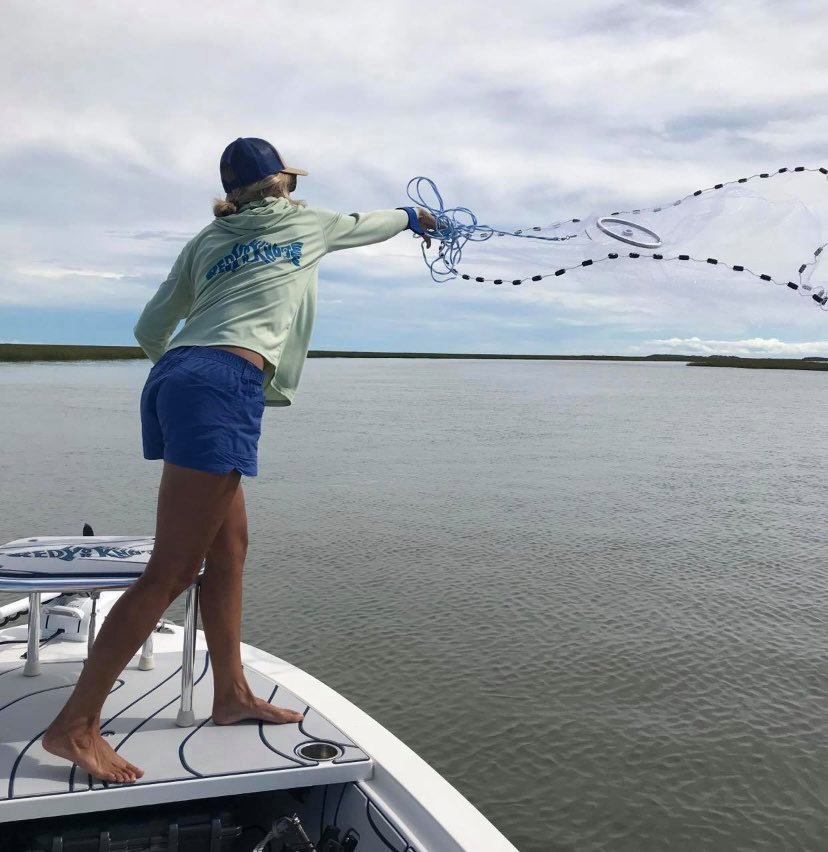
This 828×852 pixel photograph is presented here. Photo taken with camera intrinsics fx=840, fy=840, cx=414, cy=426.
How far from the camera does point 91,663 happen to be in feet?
9.20

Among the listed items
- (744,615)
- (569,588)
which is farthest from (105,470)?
(744,615)

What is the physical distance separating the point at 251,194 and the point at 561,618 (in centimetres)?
712

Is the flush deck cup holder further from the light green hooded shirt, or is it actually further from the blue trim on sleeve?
the blue trim on sleeve

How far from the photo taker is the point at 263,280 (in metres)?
2.91

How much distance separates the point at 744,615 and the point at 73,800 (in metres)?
8.46

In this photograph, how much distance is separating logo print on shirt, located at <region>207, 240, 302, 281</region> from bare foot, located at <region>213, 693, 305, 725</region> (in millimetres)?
1581

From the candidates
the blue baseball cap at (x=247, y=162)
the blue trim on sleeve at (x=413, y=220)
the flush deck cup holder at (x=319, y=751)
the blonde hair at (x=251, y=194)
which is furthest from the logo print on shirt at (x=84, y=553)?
the blue trim on sleeve at (x=413, y=220)

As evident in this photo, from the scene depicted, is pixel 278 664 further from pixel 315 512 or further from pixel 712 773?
pixel 315 512

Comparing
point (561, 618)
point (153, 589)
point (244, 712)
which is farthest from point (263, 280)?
point (561, 618)

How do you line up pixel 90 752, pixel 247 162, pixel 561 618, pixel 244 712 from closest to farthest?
pixel 90 752
pixel 247 162
pixel 244 712
pixel 561 618

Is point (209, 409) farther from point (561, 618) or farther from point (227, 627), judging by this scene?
point (561, 618)

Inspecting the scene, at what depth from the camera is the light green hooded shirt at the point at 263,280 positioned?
289 cm

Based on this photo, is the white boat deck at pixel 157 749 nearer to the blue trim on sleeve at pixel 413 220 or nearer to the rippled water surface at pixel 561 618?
the blue trim on sleeve at pixel 413 220

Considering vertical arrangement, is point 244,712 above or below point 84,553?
below
